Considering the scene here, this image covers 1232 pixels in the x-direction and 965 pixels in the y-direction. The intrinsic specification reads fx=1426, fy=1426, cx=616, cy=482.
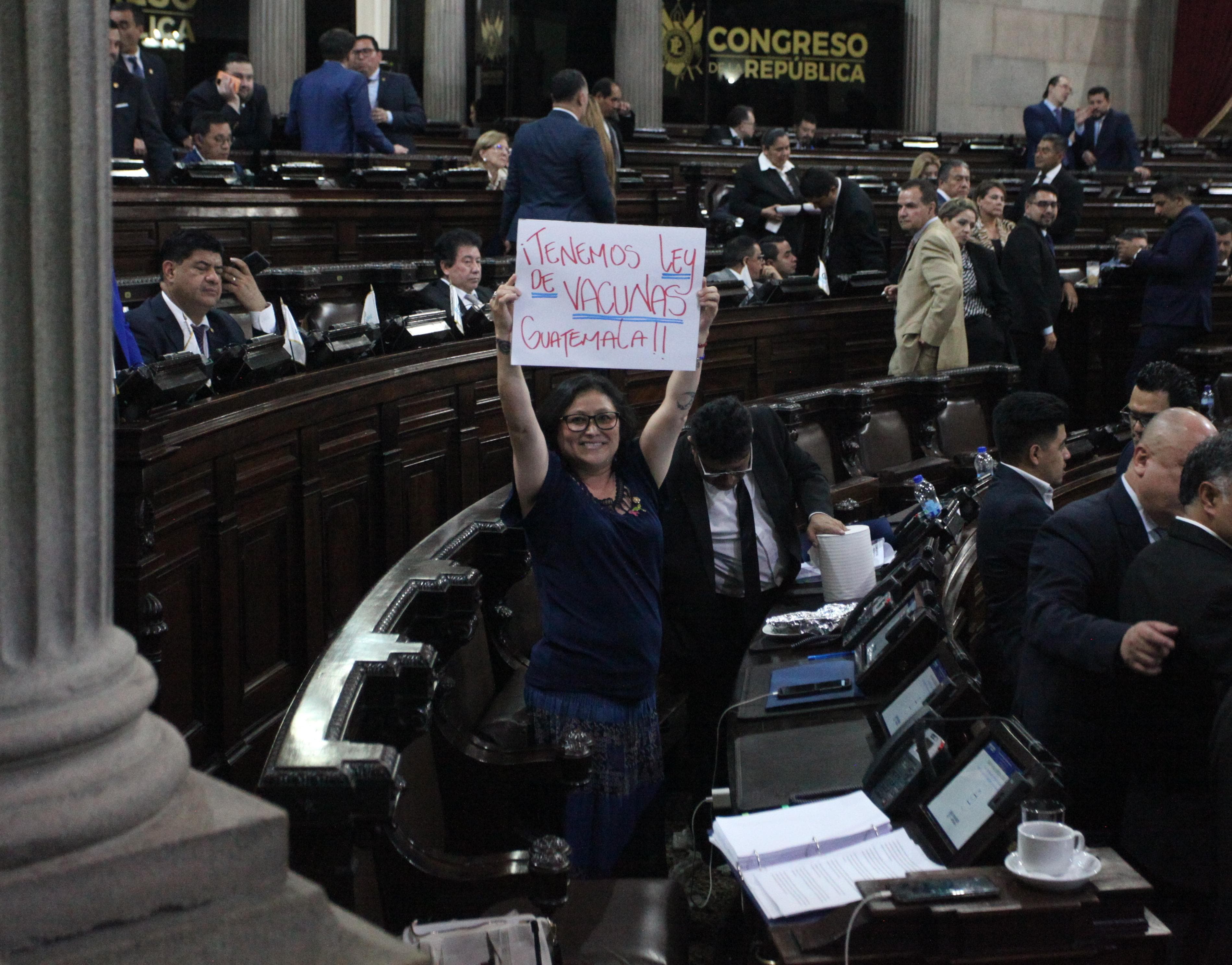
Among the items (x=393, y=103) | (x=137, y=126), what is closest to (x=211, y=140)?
(x=137, y=126)

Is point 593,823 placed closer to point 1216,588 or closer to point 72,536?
point 1216,588

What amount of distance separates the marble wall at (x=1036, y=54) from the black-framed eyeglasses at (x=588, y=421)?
1564cm

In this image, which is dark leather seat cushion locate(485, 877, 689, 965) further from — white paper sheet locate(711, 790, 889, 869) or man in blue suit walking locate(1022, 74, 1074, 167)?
man in blue suit walking locate(1022, 74, 1074, 167)

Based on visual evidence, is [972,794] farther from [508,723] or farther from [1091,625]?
[508,723]

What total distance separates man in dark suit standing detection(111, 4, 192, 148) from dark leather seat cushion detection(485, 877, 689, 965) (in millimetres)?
5603

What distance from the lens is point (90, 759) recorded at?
1.39 meters

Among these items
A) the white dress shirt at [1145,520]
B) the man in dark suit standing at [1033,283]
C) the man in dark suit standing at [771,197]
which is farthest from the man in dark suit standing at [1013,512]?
the man in dark suit standing at [771,197]

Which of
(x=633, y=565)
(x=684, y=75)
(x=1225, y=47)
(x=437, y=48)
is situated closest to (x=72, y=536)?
(x=633, y=565)

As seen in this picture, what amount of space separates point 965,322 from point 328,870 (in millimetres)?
5749

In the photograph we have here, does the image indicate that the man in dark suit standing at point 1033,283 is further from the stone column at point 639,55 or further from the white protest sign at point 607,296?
the stone column at point 639,55

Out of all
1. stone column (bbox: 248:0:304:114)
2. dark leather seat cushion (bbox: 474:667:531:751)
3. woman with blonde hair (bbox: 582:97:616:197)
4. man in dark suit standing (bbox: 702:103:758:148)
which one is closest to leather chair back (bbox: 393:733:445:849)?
dark leather seat cushion (bbox: 474:667:531:751)

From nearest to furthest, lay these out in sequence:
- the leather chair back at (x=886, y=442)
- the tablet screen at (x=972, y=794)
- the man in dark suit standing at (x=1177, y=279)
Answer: the tablet screen at (x=972, y=794)
the leather chair back at (x=886, y=442)
the man in dark suit standing at (x=1177, y=279)

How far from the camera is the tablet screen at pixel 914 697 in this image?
2725 millimetres

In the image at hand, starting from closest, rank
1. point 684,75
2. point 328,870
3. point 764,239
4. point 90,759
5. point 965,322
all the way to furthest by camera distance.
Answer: point 90,759 < point 328,870 < point 965,322 < point 764,239 < point 684,75
